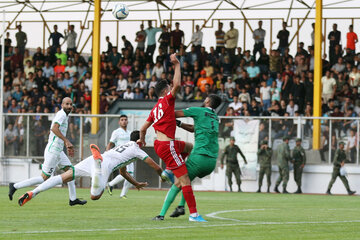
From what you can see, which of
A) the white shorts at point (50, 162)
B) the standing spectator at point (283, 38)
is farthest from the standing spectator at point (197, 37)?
the white shorts at point (50, 162)

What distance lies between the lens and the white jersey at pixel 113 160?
13922 mm

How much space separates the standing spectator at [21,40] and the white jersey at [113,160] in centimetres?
2335

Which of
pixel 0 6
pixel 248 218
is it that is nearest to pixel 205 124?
pixel 248 218

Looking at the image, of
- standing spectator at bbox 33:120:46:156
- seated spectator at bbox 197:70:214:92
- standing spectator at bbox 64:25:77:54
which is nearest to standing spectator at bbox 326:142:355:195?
seated spectator at bbox 197:70:214:92

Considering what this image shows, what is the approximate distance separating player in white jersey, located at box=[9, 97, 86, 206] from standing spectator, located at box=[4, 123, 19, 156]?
11840mm

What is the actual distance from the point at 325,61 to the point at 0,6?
53.8 ft

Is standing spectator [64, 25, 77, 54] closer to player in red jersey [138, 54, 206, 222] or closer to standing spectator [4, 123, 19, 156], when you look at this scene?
standing spectator [4, 123, 19, 156]

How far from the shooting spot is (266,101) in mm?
28672

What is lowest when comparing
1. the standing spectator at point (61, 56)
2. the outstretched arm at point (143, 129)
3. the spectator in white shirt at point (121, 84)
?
the outstretched arm at point (143, 129)

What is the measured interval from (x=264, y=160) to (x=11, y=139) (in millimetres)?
8782

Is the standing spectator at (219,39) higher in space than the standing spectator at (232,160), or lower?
higher

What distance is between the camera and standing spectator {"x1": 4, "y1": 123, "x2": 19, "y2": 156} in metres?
28.5

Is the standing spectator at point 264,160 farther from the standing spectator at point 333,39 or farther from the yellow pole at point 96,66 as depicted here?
the standing spectator at point 333,39

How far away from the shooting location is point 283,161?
26109mm
